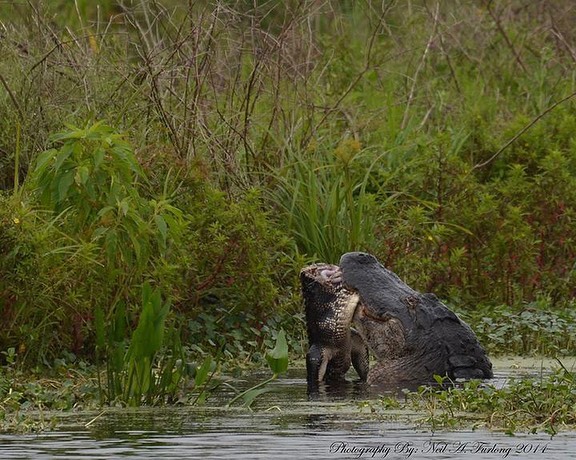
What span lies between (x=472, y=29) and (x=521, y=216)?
177 inches

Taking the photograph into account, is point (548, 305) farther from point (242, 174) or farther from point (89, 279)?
point (89, 279)

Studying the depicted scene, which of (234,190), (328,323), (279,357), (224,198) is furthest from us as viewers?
(234,190)

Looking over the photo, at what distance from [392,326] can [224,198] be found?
2.07 m

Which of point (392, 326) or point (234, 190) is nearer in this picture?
point (392, 326)

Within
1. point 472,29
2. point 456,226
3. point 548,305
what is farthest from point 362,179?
point 472,29

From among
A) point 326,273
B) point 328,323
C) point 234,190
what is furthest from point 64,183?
point 234,190

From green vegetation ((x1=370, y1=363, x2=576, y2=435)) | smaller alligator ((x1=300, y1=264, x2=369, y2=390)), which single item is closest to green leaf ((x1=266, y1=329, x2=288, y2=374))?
green vegetation ((x1=370, y1=363, x2=576, y2=435))

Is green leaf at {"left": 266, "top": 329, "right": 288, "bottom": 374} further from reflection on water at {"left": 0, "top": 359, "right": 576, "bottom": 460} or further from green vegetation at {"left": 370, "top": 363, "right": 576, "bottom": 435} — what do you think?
green vegetation at {"left": 370, "top": 363, "right": 576, "bottom": 435}

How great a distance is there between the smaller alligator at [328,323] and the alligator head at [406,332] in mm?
64

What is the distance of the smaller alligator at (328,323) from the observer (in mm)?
7910

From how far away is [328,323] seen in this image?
26.2 feet

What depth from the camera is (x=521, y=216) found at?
34.7ft

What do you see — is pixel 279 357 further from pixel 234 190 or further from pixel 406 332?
pixel 234 190

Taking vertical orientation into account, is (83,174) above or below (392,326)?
above
